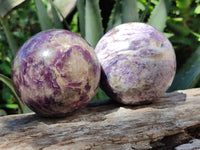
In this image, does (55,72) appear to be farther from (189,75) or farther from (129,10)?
(189,75)

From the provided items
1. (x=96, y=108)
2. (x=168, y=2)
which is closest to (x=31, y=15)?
(x=168, y=2)

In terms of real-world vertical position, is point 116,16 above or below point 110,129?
above

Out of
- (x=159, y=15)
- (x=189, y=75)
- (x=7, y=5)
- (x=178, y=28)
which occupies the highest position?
(x=7, y=5)

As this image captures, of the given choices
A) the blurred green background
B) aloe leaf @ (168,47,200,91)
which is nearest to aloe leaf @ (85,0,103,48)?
the blurred green background

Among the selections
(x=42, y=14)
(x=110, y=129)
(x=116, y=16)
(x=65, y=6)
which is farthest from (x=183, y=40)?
(x=110, y=129)

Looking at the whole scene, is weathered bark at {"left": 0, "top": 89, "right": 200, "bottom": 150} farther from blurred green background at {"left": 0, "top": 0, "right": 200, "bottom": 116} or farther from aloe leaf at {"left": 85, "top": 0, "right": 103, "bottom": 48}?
aloe leaf at {"left": 85, "top": 0, "right": 103, "bottom": 48}

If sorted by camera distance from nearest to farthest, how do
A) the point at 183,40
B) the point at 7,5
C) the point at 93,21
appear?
the point at 7,5
the point at 93,21
the point at 183,40

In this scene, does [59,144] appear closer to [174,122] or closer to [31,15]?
[174,122]
